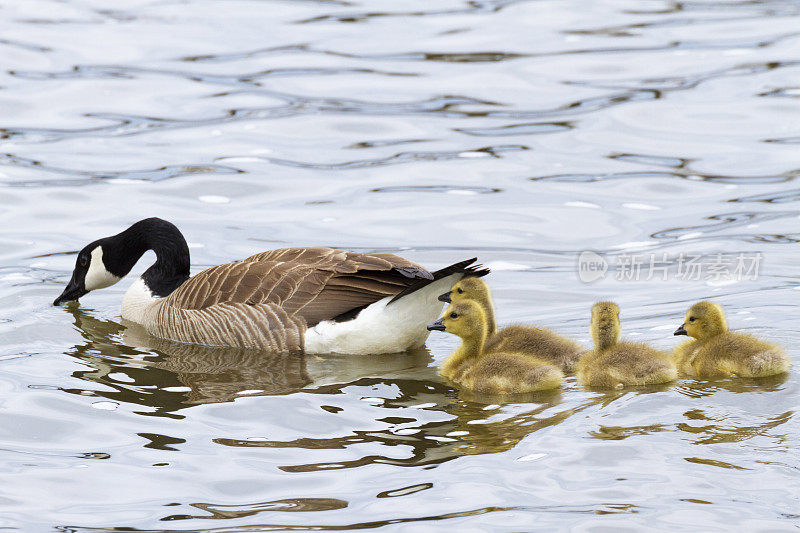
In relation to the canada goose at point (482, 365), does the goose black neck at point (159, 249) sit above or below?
above

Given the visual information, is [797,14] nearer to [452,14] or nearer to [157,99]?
[452,14]

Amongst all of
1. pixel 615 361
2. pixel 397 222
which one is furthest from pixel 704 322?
pixel 397 222

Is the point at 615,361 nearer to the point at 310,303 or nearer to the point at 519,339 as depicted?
the point at 519,339

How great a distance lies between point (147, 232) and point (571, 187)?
5269 mm

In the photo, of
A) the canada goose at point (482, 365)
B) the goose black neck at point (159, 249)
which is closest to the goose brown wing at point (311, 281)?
the canada goose at point (482, 365)

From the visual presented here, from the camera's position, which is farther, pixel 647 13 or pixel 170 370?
pixel 647 13

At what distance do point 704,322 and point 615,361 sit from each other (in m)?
0.81

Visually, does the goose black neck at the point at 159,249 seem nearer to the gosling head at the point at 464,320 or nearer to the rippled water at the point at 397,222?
the rippled water at the point at 397,222

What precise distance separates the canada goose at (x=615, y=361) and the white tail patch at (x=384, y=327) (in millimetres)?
1291

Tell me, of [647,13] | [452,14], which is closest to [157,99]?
[452,14]

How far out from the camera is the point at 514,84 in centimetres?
1797

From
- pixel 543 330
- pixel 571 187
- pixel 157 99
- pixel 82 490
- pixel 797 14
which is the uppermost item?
pixel 797 14

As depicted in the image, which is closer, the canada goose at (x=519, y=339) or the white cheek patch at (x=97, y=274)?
the canada goose at (x=519, y=339)

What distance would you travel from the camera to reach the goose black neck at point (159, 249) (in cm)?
1053
